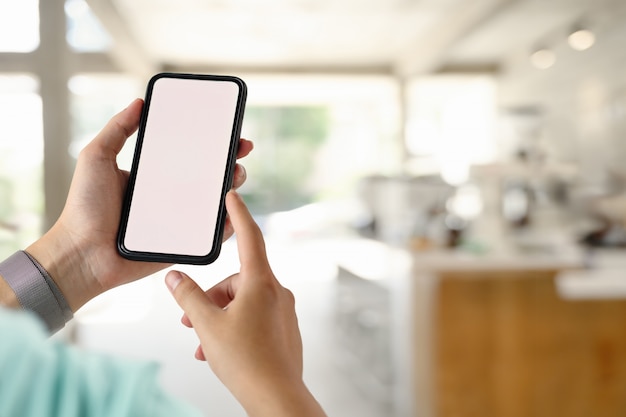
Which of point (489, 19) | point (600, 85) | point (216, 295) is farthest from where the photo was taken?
point (489, 19)

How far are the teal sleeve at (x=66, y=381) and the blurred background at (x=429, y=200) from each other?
241mm

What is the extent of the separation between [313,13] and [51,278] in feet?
8.40

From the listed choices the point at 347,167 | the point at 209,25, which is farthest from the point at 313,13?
the point at 347,167

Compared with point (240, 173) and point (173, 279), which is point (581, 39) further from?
point (173, 279)

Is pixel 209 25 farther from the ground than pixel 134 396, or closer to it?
farther from the ground

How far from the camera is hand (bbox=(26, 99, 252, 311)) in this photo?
1.35 feet

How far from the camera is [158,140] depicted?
1.24ft

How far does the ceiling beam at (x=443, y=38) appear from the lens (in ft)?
7.77

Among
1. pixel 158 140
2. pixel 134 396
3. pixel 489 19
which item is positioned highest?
pixel 489 19

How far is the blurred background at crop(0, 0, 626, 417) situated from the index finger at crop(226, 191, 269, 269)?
15 centimetres

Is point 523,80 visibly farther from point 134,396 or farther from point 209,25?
point 134,396

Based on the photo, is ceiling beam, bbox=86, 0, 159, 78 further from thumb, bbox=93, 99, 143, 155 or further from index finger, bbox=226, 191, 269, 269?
index finger, bbox=226, 191, 269, 269

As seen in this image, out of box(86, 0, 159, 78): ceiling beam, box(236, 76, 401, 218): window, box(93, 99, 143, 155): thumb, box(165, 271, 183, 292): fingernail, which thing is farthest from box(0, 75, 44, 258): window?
box(236, 76, 401, 218): window

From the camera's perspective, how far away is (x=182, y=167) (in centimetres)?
37
